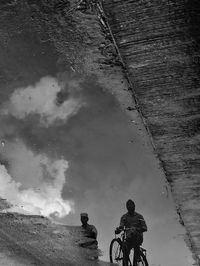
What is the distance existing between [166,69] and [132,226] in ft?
18.6

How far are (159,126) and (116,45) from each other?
2.99 ft

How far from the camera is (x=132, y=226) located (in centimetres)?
754

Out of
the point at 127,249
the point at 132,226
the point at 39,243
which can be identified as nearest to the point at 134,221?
the point at 132,226

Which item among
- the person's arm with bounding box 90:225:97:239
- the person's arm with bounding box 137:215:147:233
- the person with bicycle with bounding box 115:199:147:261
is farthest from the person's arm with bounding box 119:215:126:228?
the person's arm with bounding box 90:225:97:239

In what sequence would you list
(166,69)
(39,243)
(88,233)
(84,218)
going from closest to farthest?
(166,69) < (39,243) < (88,233) < (84,218)

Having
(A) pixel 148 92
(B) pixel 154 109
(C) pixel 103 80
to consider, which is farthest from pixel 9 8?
(B) pixel 154 109

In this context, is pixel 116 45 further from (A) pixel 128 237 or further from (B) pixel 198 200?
(A) pixel 128 237

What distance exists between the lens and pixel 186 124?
286cm

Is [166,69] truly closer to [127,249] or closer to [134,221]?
[134,221]

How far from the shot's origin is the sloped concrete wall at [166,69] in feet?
6.54

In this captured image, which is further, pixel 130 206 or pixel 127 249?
pixel 127 249

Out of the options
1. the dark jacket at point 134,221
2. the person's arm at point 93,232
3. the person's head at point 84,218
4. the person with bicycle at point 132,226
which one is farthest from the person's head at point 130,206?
the person's head at point 84,218

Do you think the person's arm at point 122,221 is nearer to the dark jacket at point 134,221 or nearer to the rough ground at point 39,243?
the dark jacket at point 134,221

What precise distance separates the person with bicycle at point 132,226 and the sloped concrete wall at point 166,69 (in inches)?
164
